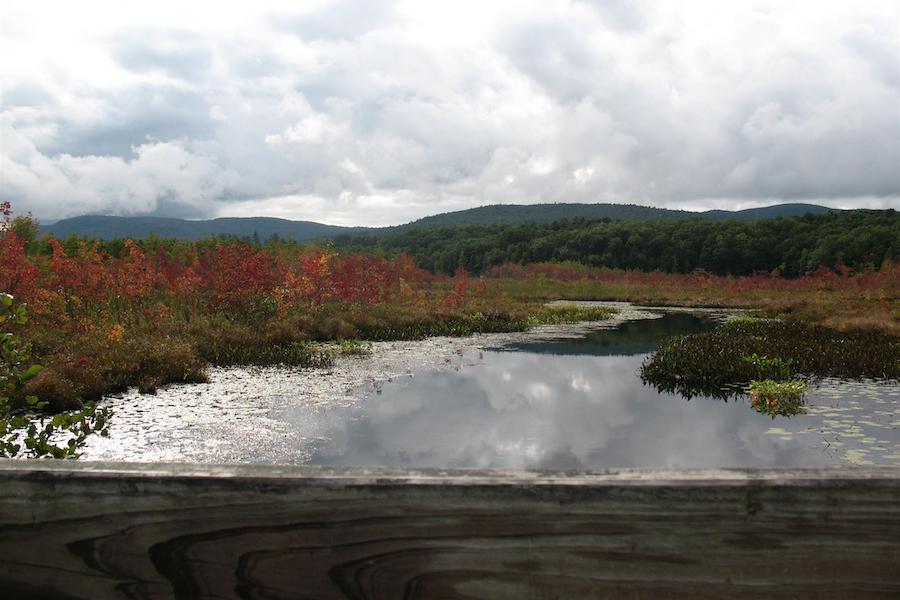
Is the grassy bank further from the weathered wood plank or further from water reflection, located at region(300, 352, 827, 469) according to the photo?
the weathered wood plank

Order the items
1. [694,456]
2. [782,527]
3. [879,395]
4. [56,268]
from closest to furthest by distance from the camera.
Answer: [782,527] < [694,456] < [879,395] < [56,268]

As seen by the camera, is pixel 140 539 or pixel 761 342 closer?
pixel 140 539

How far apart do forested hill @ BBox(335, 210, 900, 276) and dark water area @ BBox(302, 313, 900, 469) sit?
59733 mm

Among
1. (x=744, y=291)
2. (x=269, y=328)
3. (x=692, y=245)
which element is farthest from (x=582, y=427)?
(x=692, y=245)

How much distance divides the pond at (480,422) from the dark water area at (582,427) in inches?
1.1

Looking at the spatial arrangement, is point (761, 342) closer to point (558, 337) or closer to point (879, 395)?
point (879, 395)

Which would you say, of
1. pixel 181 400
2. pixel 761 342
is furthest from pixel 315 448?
pixel 761 342

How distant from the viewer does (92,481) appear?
1.37m

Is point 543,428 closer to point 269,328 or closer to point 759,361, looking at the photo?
point 759,361

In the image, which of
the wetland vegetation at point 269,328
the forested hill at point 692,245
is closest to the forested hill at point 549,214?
the forested hill at point 692,245

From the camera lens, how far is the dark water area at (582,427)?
836 cm

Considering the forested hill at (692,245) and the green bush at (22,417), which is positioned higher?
the forested hill at (692,245)

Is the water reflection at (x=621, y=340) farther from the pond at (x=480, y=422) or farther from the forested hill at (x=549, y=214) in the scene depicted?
the forested hill at (x=549, y=214)

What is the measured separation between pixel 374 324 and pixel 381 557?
20987mm
